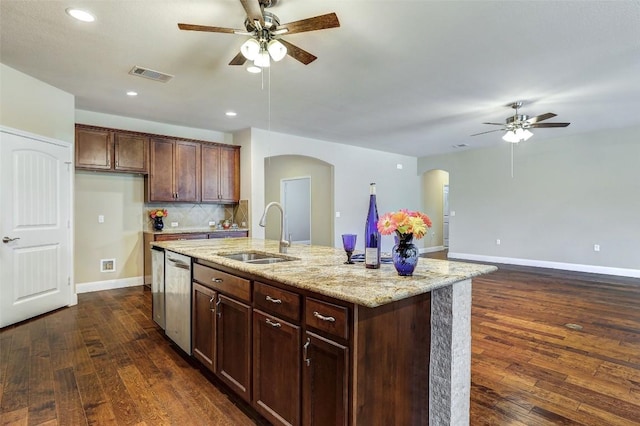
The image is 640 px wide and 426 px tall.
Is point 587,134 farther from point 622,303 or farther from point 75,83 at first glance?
point 75,83

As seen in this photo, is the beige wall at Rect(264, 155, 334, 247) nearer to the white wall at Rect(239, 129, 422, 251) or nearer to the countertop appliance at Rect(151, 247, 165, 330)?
the white wall at Rect(239, 129, 422, 251)

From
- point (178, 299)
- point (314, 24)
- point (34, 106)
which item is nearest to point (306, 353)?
point (178, 299)

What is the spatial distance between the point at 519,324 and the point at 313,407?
2944mm

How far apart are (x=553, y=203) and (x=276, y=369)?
23.2ft

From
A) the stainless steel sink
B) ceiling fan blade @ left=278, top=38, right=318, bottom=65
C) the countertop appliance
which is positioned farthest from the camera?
the countertop appliance

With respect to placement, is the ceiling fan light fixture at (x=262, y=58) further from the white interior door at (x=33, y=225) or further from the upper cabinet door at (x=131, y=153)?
the upper cabinet door at (x=131, y=153)

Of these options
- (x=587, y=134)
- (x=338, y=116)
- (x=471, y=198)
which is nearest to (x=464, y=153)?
(x=471, y=198)

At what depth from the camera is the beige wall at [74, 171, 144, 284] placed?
4816 mm

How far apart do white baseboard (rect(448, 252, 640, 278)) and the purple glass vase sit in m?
6.54

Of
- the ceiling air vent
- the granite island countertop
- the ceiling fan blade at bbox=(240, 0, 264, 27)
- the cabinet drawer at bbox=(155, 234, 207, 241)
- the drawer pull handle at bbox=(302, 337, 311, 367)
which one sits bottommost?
the drawer pull handle at bbox=(302, 337, 311, 367)

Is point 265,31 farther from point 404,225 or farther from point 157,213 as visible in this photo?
point 157,213

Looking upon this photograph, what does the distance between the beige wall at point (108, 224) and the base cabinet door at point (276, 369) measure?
4.17 meters

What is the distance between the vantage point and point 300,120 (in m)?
5.27

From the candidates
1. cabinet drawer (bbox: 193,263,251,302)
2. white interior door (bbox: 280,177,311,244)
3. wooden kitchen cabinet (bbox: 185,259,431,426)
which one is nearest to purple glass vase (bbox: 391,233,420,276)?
wooden kitchen cabinet (bbox: 185,259,431,426)
